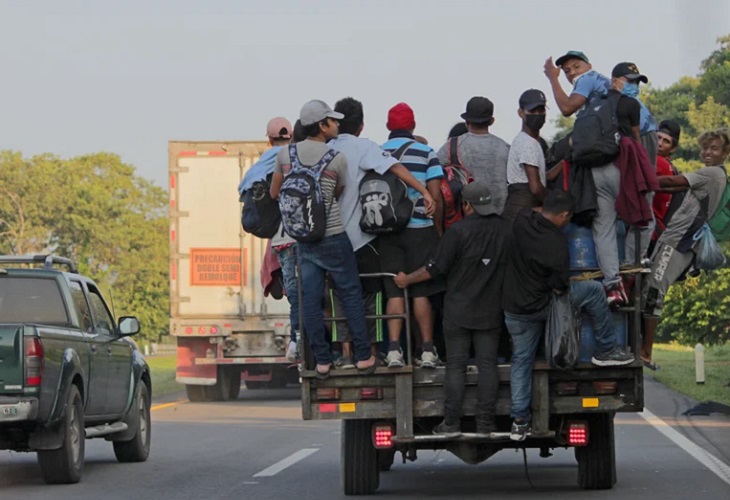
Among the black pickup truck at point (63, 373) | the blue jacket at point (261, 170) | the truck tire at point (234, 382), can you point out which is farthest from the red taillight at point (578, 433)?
the truck tire at point (234, 382)

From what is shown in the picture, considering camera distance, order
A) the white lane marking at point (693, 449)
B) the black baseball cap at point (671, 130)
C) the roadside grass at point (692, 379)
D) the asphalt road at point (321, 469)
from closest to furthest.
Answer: the asphalt road at point (321, 469) < the black baseball cap at point (671, 130) < the white lane marking at point (693, 449) < the roadside grass at point (692, 379)

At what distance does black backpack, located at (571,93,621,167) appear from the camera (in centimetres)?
1064

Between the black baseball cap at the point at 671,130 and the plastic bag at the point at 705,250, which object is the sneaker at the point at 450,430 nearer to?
the plastic bag at the point at 705,250

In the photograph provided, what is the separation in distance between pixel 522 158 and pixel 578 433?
1.95 metres

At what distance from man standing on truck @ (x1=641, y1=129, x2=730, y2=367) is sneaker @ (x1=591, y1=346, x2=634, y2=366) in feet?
2.19

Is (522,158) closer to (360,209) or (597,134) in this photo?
(597,134)

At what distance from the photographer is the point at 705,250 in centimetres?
1170

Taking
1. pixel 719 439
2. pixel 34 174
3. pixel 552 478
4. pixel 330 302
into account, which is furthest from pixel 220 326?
pixel 34 174

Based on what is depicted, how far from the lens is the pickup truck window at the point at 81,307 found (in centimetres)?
1417

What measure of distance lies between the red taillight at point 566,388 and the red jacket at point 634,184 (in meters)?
1.17

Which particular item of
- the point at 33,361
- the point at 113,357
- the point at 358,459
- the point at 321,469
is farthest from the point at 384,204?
the point at 113,357

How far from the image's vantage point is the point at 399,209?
35.6ft

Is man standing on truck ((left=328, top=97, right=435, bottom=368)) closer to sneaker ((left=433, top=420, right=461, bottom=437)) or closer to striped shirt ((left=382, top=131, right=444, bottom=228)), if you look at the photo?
striped shirt ((left=382, top=131, right=444, bottom=228))

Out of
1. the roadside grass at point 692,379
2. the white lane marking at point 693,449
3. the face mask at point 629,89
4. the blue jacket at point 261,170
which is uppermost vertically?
the face mask at point 629,89
